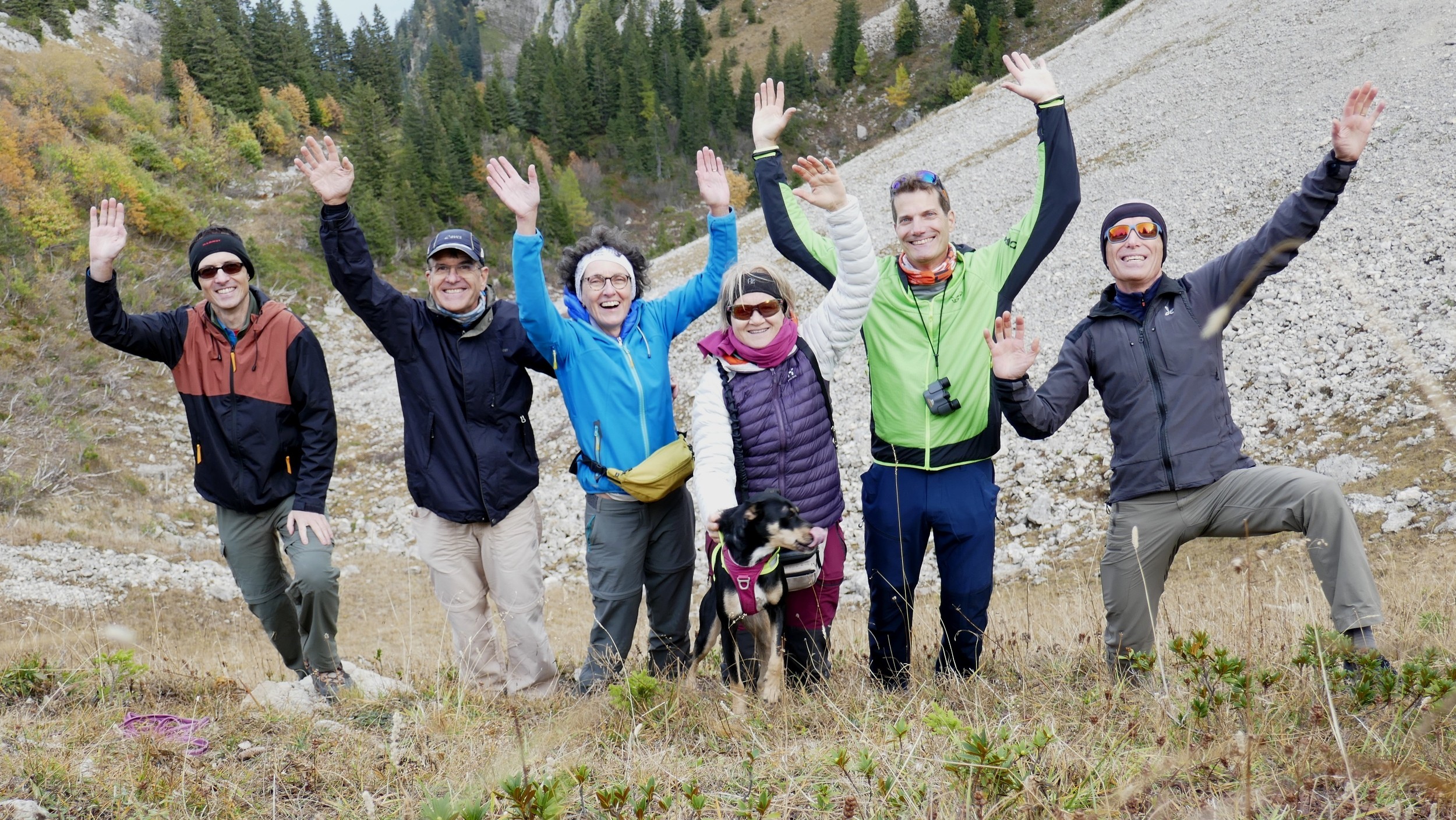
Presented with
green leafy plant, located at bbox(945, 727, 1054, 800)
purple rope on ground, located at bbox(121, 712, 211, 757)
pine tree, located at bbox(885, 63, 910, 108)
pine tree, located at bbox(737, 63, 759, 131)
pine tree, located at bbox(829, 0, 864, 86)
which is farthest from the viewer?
pine tree, located at bbox(829, 0, 864, 86)

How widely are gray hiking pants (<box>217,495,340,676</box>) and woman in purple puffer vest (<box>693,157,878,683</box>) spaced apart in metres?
2.31

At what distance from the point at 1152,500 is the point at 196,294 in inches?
1610

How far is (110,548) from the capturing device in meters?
→ 13.8

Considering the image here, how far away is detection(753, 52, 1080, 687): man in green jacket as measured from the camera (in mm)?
4129

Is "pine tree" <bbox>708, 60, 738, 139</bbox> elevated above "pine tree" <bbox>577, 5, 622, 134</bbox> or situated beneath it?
situated beneath

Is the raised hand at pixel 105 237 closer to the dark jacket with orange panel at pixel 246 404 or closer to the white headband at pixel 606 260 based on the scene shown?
the dark jacket with orange panel at pixel 246 404

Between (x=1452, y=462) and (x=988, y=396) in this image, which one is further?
(x=1452, y=462)

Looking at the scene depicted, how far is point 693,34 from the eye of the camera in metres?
103

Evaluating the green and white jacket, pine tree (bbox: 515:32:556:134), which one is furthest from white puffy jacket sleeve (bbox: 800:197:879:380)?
pine tree (bbox: 515:32:556:134)

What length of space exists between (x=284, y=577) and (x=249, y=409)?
3.69 feet

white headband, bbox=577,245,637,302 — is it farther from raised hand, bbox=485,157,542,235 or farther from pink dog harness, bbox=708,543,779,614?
pink dog harness, bbox=708,543,779,614

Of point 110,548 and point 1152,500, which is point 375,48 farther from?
point 1152,500

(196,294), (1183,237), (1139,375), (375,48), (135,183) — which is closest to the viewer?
(1139,375)

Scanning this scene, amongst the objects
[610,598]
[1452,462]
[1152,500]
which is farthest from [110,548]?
[1452,462]
